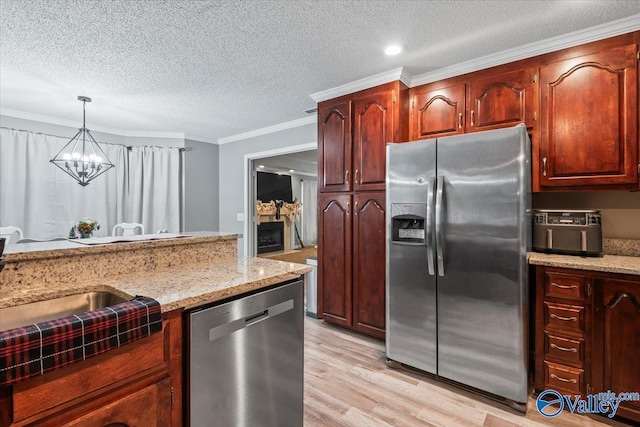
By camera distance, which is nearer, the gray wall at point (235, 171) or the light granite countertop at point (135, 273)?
the light granite countertop at point (135, 273)

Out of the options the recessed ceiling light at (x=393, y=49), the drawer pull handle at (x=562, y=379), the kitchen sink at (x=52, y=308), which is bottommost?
the drawer pull handle at (x=562, y=379)

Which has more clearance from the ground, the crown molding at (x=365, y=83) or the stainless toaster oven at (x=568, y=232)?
the crown molding at (x=365, y=83)

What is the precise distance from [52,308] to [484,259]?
2.28 m

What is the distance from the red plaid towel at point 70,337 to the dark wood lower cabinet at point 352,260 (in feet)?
Answer: 6.67

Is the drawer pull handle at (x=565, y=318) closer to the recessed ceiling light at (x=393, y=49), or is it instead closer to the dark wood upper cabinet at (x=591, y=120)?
the dark wood upper cabinet at (x=591, y=120)

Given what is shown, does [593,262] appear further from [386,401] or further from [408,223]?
[386,401]

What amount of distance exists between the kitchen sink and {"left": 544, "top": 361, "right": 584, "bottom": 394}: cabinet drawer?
8.10 ft

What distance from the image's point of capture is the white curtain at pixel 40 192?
11.9 feet

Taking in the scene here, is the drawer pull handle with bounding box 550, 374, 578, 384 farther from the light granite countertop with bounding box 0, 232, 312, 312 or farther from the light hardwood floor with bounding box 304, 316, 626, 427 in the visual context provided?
the light granite countertop with bounding box 0, 232, 312, 312

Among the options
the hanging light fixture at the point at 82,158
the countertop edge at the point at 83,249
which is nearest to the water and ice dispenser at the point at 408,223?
the countertop edge at the point at 83,249

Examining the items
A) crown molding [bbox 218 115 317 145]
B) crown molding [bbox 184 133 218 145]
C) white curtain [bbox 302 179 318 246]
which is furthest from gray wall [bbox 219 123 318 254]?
white curtain [bbox 302 179 318 246]

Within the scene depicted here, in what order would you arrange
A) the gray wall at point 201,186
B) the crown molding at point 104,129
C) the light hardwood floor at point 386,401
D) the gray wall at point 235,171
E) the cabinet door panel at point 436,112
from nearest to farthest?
the light hardwood floor at point 386,401 < the cabinet door panel at point 436,112 < the crown molding at point 104,129 < the gray wall at point 235,171 < the gray wall at point 201,186

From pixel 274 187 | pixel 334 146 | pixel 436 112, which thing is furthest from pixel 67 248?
pixel 274 187

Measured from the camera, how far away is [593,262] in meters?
1.94
